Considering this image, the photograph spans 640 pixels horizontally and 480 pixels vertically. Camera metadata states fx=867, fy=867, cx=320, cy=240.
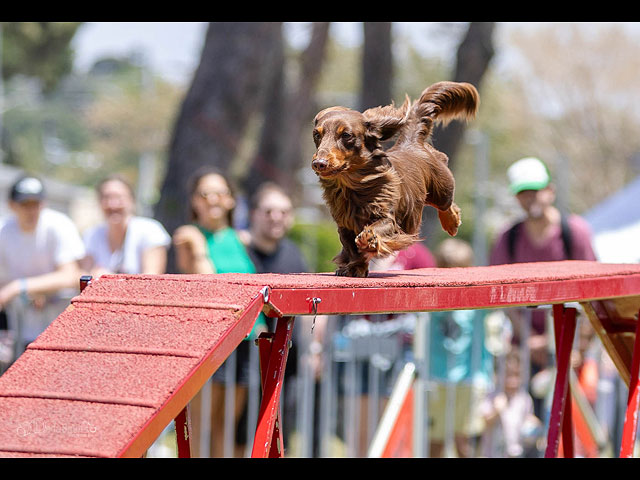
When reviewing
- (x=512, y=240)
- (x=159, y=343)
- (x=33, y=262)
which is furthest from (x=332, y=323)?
(x=159, y=343)

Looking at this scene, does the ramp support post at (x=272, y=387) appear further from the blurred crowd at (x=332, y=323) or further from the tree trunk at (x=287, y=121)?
the tree trunk at (x=287, y=121)

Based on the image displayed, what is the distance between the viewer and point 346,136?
293cm

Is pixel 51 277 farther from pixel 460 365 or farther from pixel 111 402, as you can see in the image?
pixel 111 402

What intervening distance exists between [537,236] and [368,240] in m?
3.16

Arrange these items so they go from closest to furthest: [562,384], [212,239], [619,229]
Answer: [562,384] < [212,239] < [619,229]

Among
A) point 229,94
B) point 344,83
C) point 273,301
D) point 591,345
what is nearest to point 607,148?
point 344,83

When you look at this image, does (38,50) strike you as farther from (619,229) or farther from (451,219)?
(451,219)

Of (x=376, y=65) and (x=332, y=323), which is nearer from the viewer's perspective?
(x=332, y=323)

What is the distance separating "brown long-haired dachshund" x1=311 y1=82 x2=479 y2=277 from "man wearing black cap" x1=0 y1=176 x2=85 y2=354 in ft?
9.28

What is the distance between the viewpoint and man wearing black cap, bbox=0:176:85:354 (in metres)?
5.45

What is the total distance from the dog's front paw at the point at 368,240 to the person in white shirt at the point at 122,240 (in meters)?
2.64

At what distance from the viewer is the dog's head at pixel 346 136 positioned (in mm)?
2854

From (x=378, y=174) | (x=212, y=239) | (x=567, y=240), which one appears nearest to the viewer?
(x=378, y=174)

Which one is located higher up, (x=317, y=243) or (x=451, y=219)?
(x=317, y=243)
